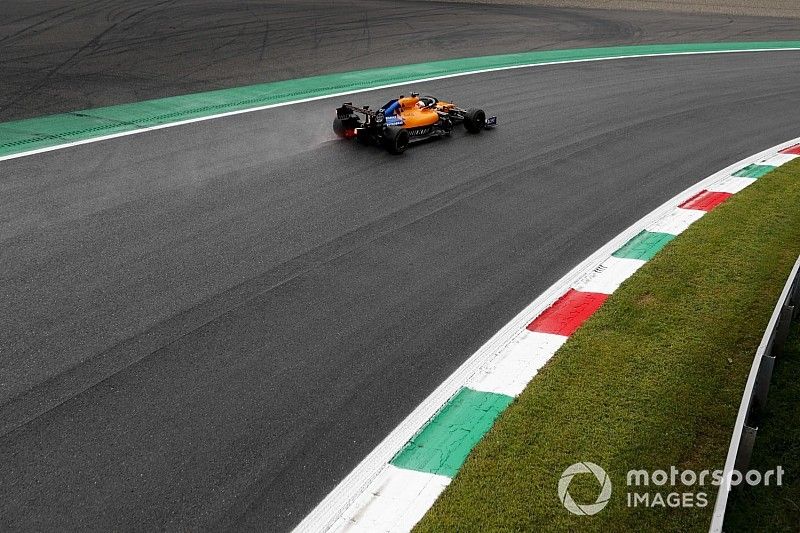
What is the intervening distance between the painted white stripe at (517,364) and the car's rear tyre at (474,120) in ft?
22.1

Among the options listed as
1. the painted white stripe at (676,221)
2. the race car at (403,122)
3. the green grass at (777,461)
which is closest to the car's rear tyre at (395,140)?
the race car at (403,122)

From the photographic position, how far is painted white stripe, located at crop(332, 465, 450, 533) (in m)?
4.35

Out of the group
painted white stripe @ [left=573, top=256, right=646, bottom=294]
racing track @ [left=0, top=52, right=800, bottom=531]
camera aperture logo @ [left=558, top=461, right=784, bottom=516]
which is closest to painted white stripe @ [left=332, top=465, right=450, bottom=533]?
racing track @ [left=0, top=52, right=800, bottom=531]

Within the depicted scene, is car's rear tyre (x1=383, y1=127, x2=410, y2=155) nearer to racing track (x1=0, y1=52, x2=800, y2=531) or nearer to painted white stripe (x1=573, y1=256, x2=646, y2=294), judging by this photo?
racing track (x1=0, y1=52, x2=800, y2=531)

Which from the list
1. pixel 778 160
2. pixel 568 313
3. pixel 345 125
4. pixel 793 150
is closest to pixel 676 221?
pixel 568 313

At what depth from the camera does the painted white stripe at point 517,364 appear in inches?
225

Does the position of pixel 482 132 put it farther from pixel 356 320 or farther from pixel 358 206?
pixel 356 320

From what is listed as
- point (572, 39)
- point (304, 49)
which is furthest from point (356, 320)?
point (572, 39)

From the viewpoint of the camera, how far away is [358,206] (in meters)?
9.19

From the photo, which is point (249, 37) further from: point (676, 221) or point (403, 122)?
point (676, 221)

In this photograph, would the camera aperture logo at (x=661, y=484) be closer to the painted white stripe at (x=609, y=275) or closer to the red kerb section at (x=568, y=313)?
the red kerb section at (x=568, y=313)

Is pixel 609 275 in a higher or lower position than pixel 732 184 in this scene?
lower

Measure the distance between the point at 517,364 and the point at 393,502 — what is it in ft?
6.44

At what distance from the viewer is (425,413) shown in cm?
541
